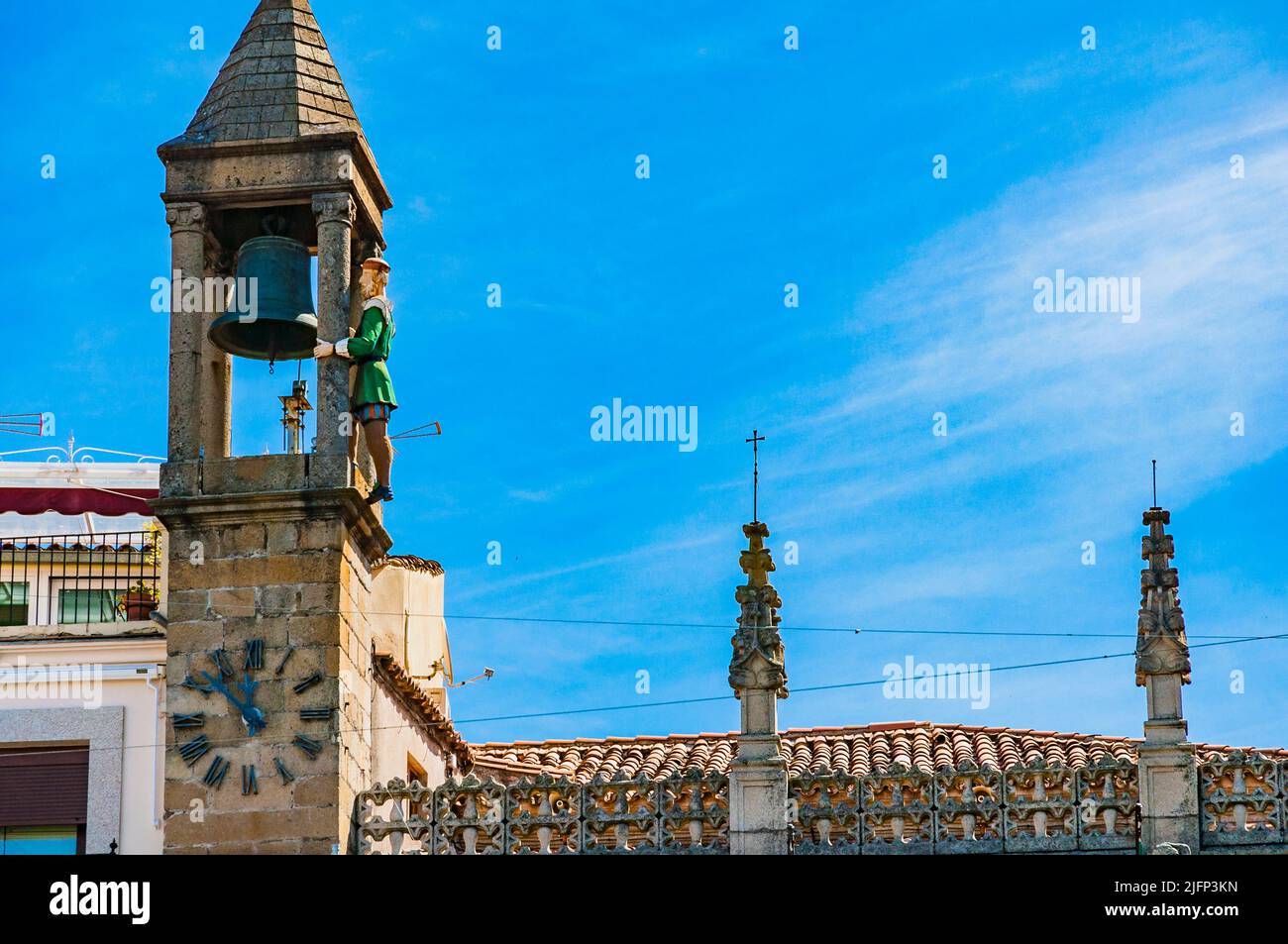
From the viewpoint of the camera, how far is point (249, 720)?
87.0ft

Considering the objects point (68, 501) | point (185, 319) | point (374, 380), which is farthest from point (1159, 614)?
point (68, 501)

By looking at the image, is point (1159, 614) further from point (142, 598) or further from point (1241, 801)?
point (142, 598)

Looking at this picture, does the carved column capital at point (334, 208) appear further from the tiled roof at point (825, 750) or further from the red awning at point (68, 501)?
the red awning at point (68, 501)

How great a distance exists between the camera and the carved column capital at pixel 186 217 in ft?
92.0

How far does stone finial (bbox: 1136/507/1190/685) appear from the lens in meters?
25.8

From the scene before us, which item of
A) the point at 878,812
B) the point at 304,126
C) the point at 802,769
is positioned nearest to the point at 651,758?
the point at 802,769

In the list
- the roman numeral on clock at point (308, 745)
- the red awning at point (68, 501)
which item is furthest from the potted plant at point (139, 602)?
the red awning at point (68, 501)

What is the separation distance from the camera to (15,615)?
36156 millimetres

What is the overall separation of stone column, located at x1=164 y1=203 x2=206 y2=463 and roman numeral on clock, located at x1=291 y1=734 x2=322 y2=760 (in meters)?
3.15

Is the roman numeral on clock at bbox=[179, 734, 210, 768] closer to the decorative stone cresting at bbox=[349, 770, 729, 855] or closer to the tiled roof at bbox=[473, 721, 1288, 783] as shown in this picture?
the decorative stone cresting at bbox=[349, 770, 729, 855]
